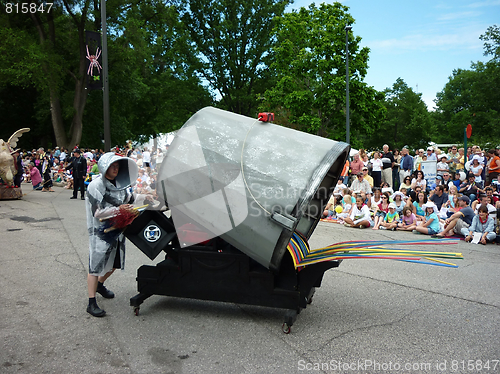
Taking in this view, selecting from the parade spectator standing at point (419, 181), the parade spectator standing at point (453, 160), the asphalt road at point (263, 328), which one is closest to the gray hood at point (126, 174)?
the asphalt road at point (263, 328)

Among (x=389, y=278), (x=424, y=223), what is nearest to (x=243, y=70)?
(x=424, y=223)

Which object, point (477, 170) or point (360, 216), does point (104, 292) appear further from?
point (477, 170)

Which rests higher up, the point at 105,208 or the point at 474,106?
the point at 474,106

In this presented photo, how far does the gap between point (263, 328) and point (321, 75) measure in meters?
26.4

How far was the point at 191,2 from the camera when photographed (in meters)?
30.2

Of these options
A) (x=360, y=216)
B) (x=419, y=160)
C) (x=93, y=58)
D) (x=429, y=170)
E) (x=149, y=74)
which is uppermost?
(x=149, y=74)

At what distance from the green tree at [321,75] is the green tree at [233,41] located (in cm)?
175

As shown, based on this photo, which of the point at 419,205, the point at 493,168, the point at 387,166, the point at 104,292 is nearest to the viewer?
the point at 104,292

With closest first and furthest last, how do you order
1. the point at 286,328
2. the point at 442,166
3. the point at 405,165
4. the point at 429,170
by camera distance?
the point at 286,328 → the point at 429,170 → the point at 442,166 → the point at 405,165

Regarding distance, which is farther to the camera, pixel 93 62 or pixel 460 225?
pixel 93 62

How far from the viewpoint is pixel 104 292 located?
189 inches

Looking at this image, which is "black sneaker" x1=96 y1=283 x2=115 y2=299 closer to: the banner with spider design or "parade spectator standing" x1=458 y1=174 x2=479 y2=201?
"parade spectator standing" x1=458 y1=174 x2=479 y2=201

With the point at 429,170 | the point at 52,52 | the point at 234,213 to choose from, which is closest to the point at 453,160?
the point at 429,170

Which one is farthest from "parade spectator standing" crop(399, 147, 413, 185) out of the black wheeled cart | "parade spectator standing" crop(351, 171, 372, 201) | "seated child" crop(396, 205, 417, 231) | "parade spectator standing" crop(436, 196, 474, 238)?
the black wheeled cart
